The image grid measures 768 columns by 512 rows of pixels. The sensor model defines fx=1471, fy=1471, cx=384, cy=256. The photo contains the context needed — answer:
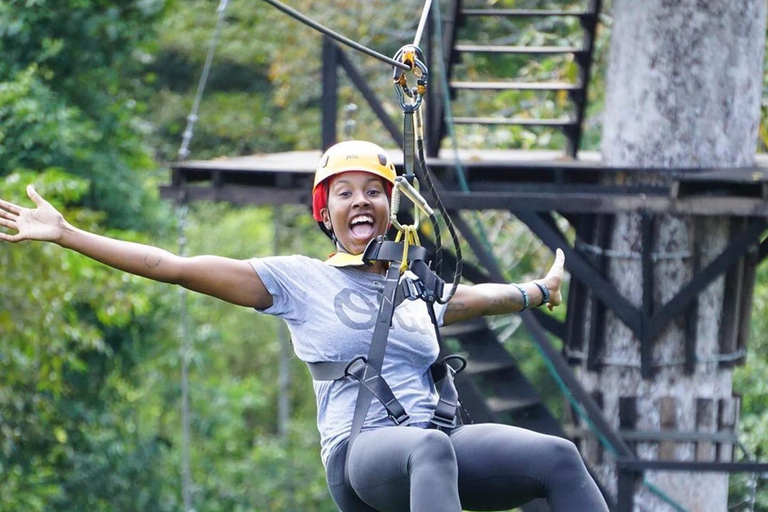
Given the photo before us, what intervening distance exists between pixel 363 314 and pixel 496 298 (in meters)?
0.49

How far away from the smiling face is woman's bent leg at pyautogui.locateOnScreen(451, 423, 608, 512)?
1.81 feet

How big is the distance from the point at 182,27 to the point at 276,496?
4.83m

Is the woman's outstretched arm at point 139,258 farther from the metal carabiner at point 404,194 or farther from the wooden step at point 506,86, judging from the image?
the wooden step at point 506,86

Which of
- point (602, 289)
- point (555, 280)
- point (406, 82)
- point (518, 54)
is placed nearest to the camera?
point (406, 82)

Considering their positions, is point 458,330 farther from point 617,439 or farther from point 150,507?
point 150,507

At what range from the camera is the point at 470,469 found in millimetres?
3447

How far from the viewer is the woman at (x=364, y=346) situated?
3.34 meters

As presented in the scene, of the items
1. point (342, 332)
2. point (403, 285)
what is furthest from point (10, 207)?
point (403, 285)

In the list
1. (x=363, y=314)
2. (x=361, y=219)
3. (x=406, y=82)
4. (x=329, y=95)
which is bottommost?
(x=363, y=314)

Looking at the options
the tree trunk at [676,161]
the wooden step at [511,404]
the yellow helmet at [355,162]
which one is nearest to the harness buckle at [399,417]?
the yellow helmet at [355,162]

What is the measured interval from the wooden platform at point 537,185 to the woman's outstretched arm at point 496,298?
2252 mm

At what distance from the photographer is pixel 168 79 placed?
621 inches

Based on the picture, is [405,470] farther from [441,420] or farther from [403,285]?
[403,285]

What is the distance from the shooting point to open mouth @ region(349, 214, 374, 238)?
366 cm
